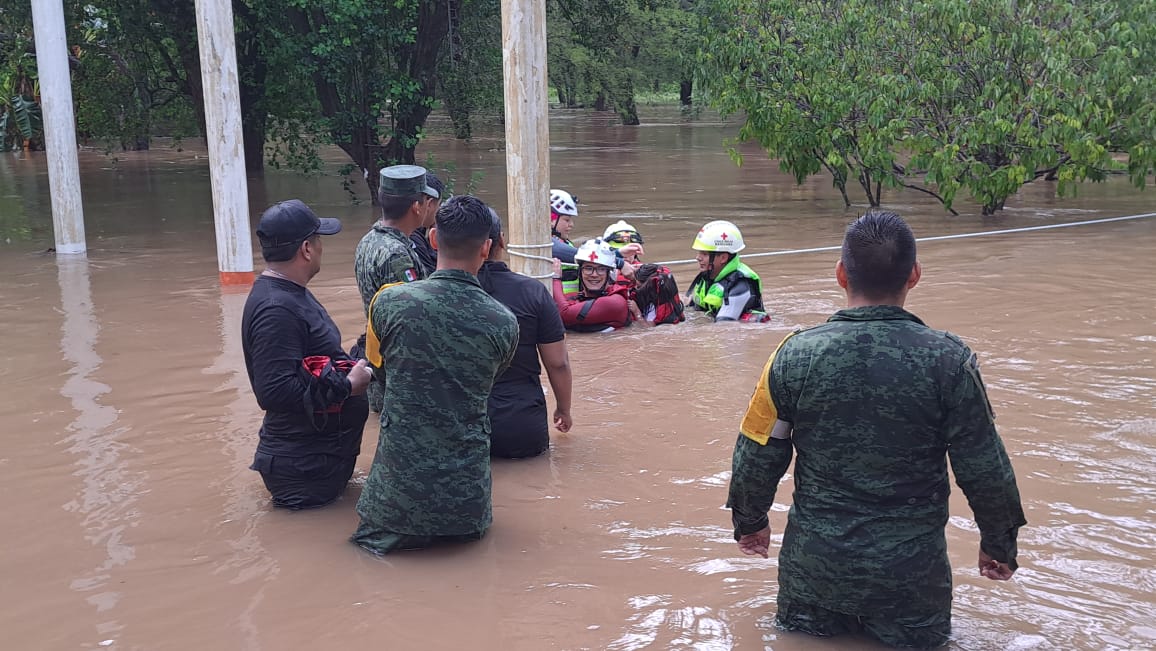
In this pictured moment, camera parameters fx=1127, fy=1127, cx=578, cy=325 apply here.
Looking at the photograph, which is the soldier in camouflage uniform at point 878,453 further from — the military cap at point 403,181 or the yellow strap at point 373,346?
the military cap at point 403,181

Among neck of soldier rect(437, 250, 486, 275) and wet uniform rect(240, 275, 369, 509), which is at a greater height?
neck of soldier rect(437, 250, 486, 275)

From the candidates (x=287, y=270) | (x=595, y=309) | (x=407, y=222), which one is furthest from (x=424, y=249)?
(x=595, y=309)

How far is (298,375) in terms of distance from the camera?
5086mm

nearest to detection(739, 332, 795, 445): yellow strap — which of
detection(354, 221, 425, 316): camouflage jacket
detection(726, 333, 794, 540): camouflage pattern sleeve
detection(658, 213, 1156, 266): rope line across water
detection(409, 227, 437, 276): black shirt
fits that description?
detection(726, 333, 794, 540): camouflage pattern sleeve

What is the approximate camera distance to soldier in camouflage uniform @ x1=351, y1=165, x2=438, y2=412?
20.1 feet

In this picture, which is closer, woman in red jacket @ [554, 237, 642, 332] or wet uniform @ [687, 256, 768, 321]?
woman in red jacket @ [554, 237, 642, 332]

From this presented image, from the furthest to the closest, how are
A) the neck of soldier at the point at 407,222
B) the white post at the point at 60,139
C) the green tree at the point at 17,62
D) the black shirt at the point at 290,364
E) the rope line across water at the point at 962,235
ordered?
the green tree at the point at 17,62, the white post at the point at 60,139, the rope line across water at the point at 962,235, the neck of soldier at the point at 407,222, the black shirt at the point at 290,364

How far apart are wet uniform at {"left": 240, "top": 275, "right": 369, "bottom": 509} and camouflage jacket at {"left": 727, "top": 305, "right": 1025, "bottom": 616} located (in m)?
2.24

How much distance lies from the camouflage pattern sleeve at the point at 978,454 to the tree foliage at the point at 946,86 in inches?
465

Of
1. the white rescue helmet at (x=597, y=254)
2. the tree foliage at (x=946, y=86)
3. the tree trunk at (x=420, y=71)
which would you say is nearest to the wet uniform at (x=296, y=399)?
the white rescue helmet at (x=597, y=254)

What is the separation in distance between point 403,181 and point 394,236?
307 millimetres

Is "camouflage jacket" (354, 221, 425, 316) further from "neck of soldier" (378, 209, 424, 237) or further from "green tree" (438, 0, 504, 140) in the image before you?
"green tree" (438, 0, 504, 140)

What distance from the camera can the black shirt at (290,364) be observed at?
505cm

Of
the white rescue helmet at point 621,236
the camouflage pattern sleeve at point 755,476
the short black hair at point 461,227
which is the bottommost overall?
the camouflage pattern sleeve at point 755,476
